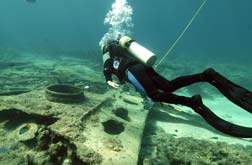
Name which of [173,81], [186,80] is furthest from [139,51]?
[186,80]

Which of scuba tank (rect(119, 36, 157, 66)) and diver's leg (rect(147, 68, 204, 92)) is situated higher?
scuba tank (rect(119, 36, 157, 66))

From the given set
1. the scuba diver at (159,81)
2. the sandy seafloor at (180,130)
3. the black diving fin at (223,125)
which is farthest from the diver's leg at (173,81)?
the sandy seafloor at (180,130)

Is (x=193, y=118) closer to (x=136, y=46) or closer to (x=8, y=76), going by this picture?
(x=136, y=46)

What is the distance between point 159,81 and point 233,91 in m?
1.65

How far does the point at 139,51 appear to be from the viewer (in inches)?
225

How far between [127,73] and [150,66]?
51 cm

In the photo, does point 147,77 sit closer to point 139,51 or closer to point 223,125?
point 139,51

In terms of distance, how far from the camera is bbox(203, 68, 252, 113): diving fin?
160 inches

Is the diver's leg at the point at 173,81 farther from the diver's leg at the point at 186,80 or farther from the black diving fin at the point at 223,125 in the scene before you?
the black diving fin at the point at 223,125

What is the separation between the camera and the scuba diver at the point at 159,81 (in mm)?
4137

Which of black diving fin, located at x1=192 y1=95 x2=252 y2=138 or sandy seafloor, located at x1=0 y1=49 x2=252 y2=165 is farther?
sandy seafloor, located at x1=0 y1=49 x2=252 y2=165

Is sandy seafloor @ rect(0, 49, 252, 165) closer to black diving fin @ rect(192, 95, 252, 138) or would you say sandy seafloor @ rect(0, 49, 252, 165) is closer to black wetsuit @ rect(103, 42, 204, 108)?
black wetsuit @ rect(103, 42, 204, 108)

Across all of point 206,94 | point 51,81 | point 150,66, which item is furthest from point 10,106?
point 206,94

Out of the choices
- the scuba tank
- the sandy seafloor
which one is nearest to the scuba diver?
the scuba tank
